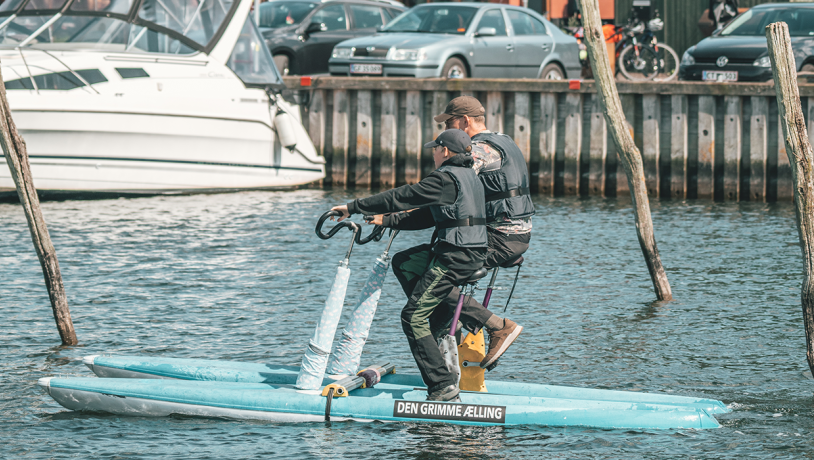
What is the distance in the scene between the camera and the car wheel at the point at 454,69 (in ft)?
61.3

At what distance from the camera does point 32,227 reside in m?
8.73

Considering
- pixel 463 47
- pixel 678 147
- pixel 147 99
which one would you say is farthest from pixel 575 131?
pixel 147 99

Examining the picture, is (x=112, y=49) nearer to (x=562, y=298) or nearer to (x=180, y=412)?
(x=562, y=298)

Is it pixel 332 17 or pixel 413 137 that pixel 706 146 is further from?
pixel 332 17

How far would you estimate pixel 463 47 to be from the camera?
18906 millimetres

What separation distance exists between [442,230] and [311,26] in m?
15.2

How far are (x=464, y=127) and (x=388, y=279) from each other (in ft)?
16.0

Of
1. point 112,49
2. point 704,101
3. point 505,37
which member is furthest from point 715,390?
point 505,37

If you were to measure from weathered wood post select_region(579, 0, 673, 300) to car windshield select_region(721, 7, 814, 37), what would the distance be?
8.52 m

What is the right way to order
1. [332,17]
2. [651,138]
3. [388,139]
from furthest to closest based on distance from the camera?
[332,17] < [388,139] < [651,138]

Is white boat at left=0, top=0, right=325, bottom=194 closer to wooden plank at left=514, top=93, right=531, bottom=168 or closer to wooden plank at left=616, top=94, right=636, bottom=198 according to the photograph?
wooden plank at left=514, top=93, right=531, bottom=168

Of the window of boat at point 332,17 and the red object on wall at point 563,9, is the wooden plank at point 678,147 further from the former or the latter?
the red object on wall at point 563,9

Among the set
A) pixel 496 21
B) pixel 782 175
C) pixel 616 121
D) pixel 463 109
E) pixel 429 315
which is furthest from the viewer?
pixel 496 21

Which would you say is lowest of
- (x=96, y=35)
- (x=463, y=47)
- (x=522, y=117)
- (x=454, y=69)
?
(x=522, y=117)
